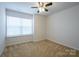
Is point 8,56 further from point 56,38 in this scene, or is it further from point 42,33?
point 56,38

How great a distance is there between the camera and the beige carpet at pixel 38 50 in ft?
6.22

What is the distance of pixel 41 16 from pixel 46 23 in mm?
177

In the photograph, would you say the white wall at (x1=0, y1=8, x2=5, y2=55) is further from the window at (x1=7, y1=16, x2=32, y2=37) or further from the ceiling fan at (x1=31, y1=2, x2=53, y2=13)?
the ceiling fan at (x1=31, y1=2, x2=53, y2=13)

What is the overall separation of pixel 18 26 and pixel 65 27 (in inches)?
36.6

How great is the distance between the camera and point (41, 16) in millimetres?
1968

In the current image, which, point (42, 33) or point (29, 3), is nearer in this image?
point (29, 3)

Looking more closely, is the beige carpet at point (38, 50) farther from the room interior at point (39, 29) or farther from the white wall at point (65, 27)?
the white wall at point (65, 27)

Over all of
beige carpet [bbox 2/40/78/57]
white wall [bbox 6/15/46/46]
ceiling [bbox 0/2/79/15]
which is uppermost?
ceiling [bbox 0/2/79/15]

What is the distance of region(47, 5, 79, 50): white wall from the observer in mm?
1858

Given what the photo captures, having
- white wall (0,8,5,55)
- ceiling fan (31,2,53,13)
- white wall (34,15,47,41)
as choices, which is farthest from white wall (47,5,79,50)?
white wall (0,8,5,55)

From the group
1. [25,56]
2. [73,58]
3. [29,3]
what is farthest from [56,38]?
[29,3]

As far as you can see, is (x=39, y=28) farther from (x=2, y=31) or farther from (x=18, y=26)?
(x=2, y=31)

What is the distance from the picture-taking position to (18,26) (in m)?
1.95

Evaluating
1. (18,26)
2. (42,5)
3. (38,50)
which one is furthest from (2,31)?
(42,5)
